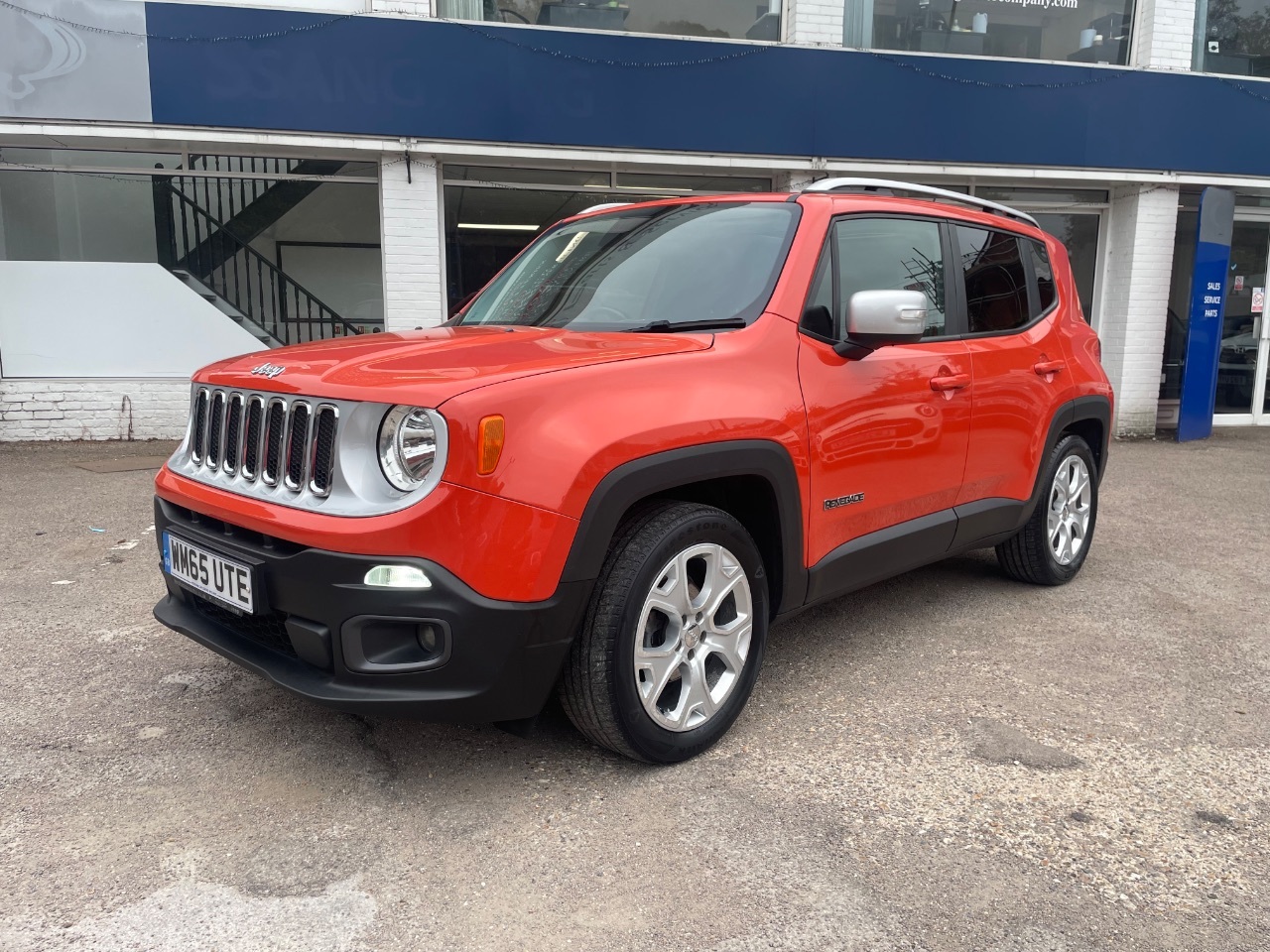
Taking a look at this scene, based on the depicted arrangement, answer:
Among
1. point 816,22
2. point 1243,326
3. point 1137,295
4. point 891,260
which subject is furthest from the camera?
point 1243,326

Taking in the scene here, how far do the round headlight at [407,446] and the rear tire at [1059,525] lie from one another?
304 centimetres

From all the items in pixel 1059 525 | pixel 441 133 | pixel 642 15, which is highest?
pixel 642 15

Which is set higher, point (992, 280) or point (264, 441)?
point (992, 280)

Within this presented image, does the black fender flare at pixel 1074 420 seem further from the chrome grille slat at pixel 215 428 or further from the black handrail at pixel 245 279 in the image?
the black handrail at pixel 245 279

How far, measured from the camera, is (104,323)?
8.72 m

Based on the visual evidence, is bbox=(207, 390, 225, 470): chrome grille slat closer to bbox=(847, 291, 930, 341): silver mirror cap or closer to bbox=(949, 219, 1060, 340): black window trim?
bbox=(847, 291, 930, 341): silver mirror cap

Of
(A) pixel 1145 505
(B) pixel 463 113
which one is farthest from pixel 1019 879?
(B) pixel 463 113

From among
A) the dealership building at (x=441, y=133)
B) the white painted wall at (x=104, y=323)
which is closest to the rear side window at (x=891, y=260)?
the dealership building at (x=441, y=133)

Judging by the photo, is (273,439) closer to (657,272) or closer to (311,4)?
(657,272)

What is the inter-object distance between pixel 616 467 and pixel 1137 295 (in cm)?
966

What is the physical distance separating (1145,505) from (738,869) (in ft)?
18.5

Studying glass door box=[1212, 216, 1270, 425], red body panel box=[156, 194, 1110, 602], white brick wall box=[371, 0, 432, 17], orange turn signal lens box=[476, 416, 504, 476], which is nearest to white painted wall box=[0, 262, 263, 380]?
white brick wall box=[371, 0, 432, 17]

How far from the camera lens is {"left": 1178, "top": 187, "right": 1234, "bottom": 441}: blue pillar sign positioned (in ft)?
32.4

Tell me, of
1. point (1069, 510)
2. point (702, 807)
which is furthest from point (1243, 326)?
point (702, 807)
